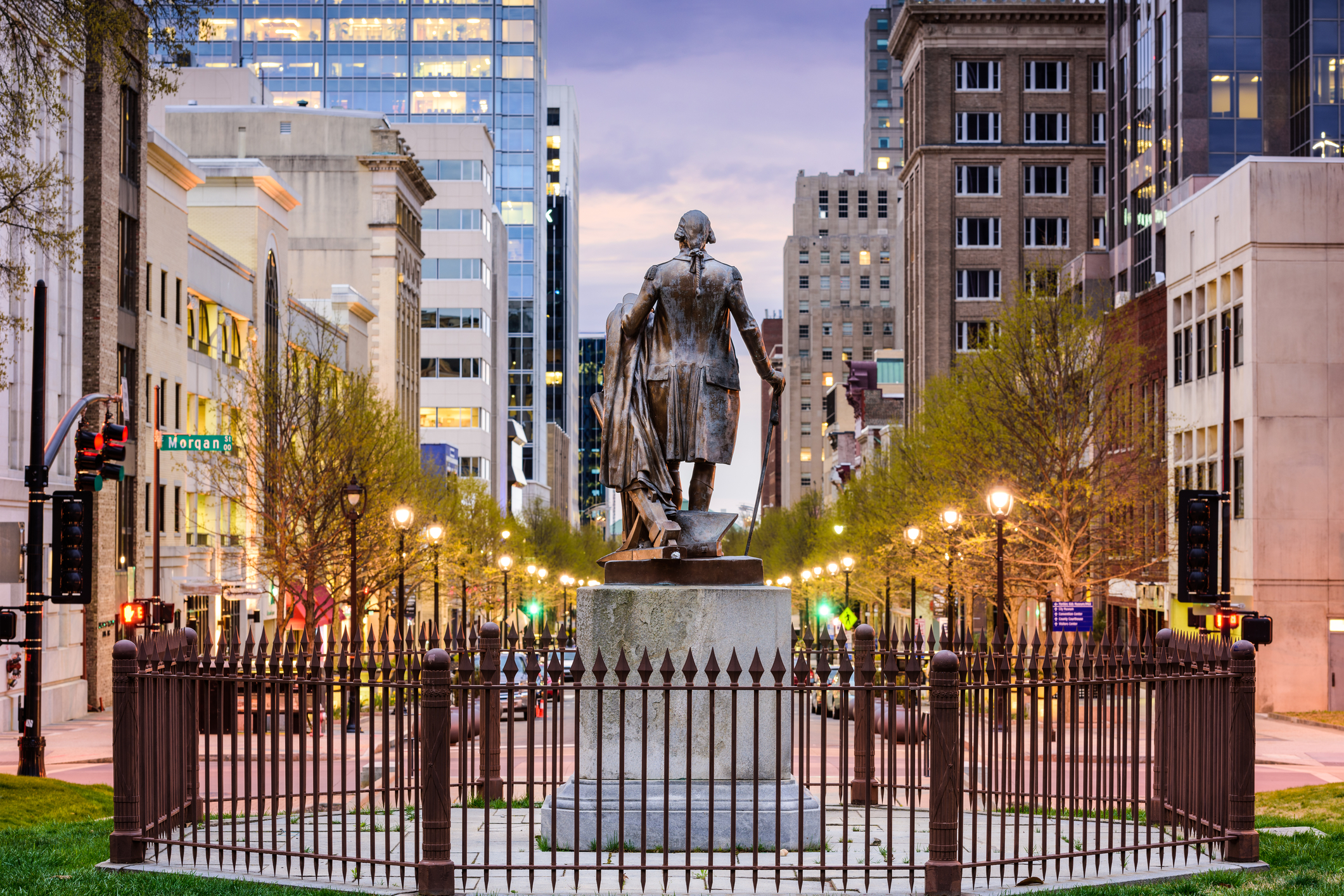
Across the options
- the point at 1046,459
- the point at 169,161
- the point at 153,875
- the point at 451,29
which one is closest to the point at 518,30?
the point at 451,29

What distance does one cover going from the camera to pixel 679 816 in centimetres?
1254

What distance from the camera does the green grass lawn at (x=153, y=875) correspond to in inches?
442

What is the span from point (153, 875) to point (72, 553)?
8.51 metres

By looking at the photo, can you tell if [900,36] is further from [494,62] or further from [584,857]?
[584,857]

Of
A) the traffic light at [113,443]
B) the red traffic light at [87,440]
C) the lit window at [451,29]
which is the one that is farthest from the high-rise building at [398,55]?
the red traffic light at [87,440]

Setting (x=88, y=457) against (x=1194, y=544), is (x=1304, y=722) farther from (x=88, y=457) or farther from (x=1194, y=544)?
(x=88, y=457)

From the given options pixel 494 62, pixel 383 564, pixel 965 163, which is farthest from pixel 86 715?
pixel 494 62

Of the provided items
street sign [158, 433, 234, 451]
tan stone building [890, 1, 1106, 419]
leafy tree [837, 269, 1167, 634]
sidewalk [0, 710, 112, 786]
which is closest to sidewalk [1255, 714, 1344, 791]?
leafy tree [837, 269, 1167, 634]

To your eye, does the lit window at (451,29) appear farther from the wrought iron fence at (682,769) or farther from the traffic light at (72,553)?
the wrought iron fence at (682,769)

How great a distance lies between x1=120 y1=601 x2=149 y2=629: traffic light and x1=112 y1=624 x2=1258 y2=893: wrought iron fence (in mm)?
18475

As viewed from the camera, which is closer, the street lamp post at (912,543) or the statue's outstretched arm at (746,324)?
the statue's outstretched arm at (746,324)

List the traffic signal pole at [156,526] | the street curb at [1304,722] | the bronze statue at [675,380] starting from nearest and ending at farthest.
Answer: the bronze statue at [675,380] < the traffic signal pole at [156,526] < the street curb at [1304,722]

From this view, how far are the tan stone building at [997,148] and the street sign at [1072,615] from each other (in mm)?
84540

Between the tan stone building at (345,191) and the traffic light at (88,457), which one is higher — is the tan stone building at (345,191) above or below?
above
